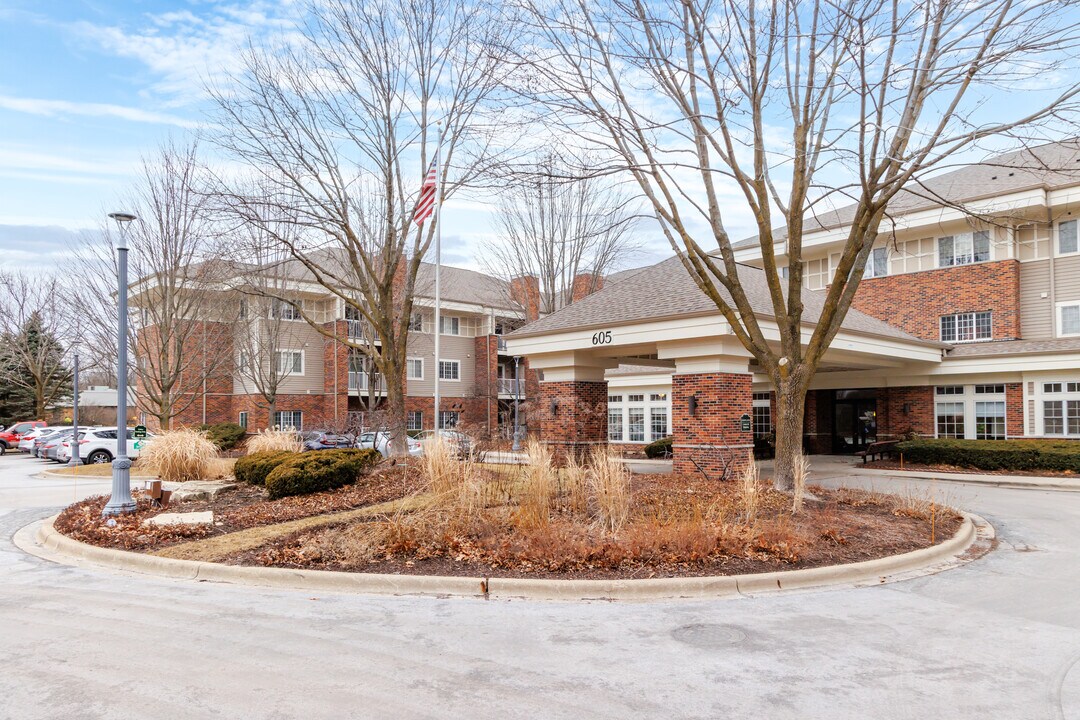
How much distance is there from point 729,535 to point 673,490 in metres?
4.05

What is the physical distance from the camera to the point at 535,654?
563 centimetres

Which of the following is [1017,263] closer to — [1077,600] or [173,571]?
[1077,600]

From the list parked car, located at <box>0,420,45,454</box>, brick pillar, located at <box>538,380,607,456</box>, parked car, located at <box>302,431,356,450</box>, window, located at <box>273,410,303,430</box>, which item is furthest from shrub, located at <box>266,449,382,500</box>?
parked car, located at <box>0,420,45,454</box>

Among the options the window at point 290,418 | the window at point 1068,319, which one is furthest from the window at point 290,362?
the window at point 1068,319

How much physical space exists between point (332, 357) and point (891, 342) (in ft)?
95.8

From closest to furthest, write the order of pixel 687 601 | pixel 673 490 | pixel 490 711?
pixel 490 711 → pixel 687 601 → pixel 673 490

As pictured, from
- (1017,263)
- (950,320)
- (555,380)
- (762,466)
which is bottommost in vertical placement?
(762,466)

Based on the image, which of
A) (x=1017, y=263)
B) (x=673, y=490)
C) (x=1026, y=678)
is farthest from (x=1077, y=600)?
(x=1017, y=263)

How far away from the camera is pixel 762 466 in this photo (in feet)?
77.2

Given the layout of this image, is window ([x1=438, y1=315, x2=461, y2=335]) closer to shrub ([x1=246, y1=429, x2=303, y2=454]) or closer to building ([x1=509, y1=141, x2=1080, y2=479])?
building ([x1=509, y1=141, x2=1080, y2=479])

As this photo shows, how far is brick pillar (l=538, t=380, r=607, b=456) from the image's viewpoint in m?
19.1

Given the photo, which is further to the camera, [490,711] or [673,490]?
[673,490]

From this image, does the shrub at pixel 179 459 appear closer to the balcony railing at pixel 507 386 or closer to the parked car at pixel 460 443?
the parked car at pixel 460 443

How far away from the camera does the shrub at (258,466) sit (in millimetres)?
14375
